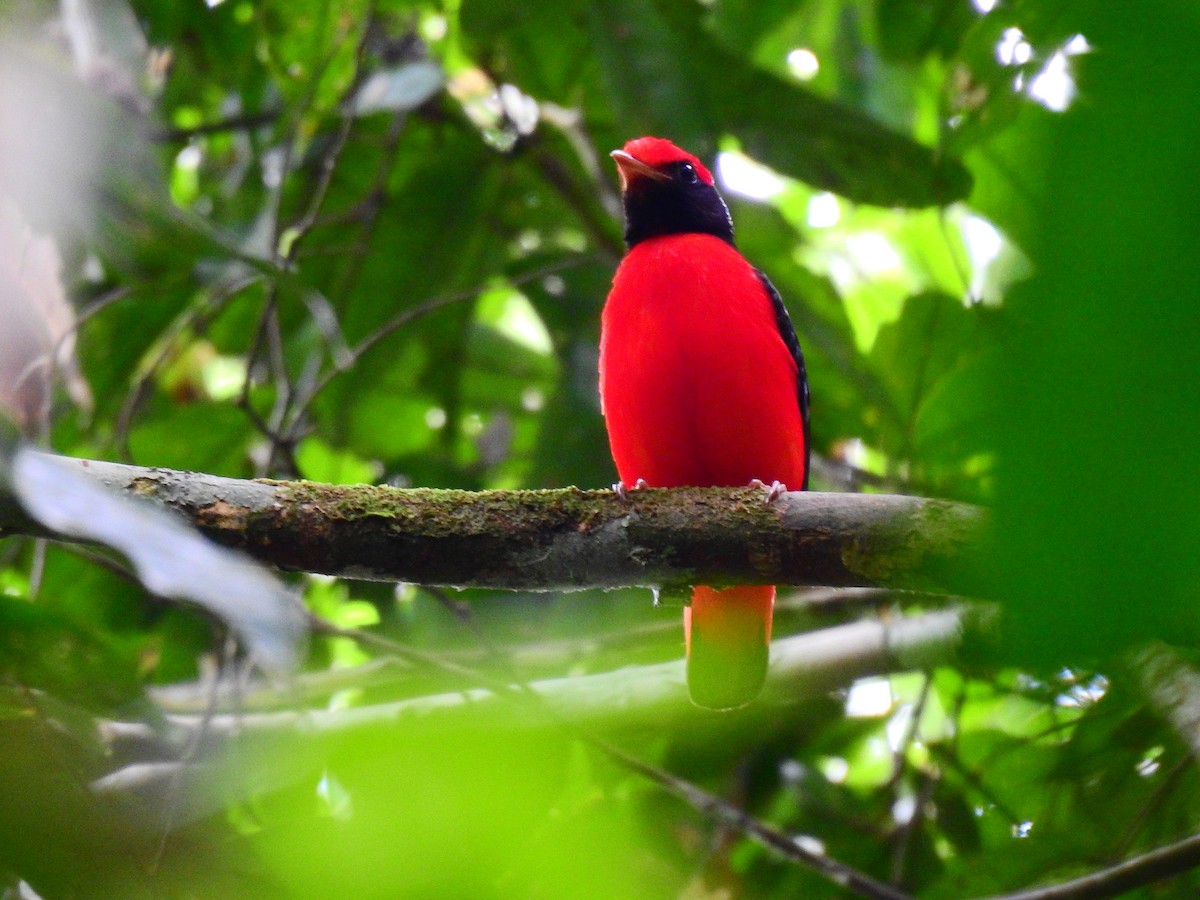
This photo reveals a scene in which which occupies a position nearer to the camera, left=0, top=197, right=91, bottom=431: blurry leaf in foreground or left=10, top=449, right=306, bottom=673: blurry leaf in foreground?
left=10, top=449, right=306, bottom=673: blurry leaf in foreground

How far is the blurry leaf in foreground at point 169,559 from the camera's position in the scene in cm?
116

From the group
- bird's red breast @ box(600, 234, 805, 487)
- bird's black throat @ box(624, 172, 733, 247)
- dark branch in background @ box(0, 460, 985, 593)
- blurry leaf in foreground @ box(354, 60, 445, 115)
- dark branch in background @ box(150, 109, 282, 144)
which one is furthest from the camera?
dark branch in background @ box(150, 109, 282, 144)

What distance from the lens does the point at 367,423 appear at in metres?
6.02

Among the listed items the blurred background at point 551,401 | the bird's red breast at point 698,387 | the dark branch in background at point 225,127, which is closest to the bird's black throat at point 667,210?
the blurred background at point 551,401

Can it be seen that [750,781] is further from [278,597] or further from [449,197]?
[278,597]

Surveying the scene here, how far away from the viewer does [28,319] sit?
3.29 metres

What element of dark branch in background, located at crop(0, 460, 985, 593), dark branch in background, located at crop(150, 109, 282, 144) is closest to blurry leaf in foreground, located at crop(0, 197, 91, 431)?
dark branch in background, located at crop(0, 460, 985, 593)

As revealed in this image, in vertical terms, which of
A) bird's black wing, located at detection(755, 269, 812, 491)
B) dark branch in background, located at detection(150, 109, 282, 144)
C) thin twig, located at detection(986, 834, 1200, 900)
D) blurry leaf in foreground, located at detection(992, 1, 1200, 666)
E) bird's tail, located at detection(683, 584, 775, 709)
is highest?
dark branch in background, located at detection(150, 109, 282, 144)

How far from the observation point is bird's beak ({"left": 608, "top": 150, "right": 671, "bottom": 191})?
16.6ft

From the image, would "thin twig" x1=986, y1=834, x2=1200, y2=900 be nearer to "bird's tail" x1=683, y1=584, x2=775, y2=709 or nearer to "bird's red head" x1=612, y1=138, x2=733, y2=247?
"bird's tail" x1=683, y1=584, x2=775, y2=709

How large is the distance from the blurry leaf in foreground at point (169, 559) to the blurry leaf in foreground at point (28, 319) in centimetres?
150

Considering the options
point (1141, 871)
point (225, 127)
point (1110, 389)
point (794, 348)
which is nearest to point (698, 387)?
point (794, 348)

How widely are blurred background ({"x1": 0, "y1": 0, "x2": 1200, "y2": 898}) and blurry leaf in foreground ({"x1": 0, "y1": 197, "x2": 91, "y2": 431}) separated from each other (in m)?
0.03

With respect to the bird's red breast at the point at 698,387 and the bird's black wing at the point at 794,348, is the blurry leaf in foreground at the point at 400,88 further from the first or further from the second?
the bird's black wing at the point at 794,348
